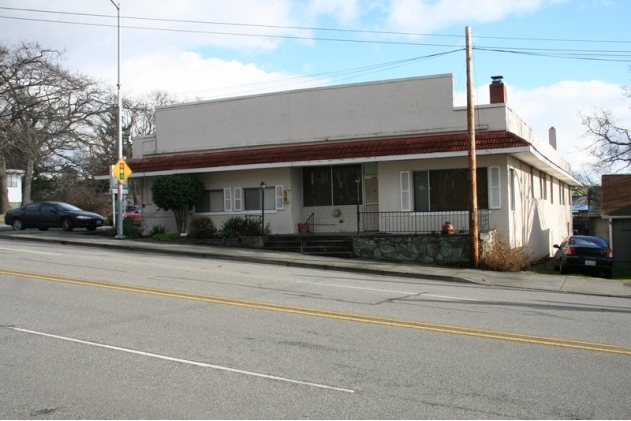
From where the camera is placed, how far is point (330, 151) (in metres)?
22.4

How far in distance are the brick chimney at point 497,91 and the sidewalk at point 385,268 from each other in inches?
310

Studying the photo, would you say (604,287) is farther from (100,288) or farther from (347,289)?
(100,288)

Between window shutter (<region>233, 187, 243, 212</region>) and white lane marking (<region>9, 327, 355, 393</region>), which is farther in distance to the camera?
window shutter (<region>233, 187, 243, 212</region>)

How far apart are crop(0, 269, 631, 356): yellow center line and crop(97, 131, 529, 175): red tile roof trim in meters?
11.3

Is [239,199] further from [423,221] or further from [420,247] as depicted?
[420,247]

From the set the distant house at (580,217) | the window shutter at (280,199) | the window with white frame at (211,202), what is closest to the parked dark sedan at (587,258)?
the window shutter at (280,199)

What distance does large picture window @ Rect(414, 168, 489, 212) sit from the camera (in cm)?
2109

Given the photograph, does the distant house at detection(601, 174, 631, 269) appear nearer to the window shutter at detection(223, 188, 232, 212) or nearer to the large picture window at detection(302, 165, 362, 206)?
the large picture window at detection(302, 165, 362, 206)

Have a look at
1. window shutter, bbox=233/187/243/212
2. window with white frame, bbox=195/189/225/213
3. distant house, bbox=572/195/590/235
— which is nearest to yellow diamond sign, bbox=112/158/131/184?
window with white frame, bbox=195/189/225/213

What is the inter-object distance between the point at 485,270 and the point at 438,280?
291 cm

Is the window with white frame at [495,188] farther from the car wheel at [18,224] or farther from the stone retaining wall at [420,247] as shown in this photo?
the car wheel at [18,224]

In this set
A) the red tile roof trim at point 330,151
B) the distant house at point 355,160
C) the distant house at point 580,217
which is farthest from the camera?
the distant house at point 580,217

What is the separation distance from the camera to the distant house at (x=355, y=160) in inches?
828

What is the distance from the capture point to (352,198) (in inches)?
923
